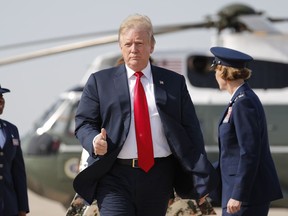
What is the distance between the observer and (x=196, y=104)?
11836 millimetres

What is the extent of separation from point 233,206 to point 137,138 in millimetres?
780

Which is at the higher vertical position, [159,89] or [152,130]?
[159,89]

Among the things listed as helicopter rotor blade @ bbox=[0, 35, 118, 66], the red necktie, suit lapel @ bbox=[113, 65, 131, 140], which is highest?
suit lapel @ bbox=[113, 65, 131, 140]

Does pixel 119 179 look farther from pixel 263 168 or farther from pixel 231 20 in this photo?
pixel 231 20

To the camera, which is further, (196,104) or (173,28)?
(173,28)

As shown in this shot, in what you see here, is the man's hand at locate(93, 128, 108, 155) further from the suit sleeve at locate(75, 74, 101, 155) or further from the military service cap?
the military service cap

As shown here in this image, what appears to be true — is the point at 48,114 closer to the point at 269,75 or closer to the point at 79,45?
the point at 79,45

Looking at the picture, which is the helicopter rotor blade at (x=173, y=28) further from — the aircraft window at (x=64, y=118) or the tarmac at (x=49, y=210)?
the tarmac at (x=49, y=210)

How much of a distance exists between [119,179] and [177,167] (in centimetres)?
33

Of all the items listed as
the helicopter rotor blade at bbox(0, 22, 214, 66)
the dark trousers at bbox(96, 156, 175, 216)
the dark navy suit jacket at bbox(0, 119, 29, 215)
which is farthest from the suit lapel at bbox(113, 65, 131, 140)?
the helicopter rotor blade at bbox(0, 22, 214, 66)

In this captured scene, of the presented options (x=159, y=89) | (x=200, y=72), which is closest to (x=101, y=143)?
(x=159, y=89)

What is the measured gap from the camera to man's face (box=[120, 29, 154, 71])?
4.05m

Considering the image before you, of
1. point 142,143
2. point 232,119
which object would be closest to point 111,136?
point 142,143

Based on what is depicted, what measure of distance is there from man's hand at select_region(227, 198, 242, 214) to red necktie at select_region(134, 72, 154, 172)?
2.23 feet
